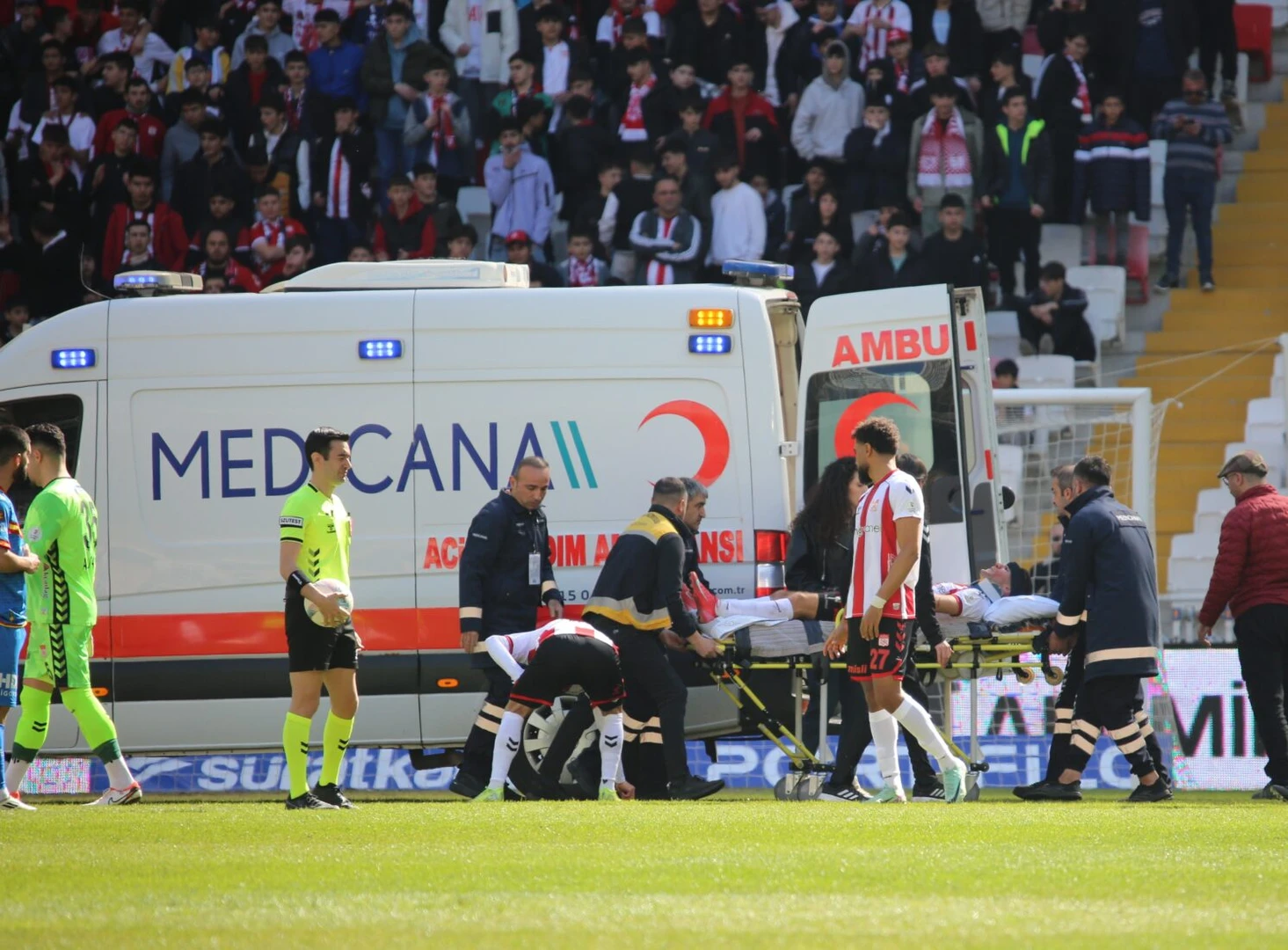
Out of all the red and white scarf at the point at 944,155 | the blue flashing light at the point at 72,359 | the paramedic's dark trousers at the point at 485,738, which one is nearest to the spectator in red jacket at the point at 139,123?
the red and white scarf at the point at 944,155

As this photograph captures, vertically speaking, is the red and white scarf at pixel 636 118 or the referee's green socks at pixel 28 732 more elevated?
the red and white scarf at pixel 636 118

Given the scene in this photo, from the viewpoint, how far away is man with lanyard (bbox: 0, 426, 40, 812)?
28.6 ft

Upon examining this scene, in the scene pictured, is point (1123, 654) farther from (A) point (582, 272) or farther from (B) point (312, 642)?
(A) point (582, 272)

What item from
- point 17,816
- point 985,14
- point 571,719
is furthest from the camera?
point 985,14

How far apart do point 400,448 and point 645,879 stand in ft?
16.1

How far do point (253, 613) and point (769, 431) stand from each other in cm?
299

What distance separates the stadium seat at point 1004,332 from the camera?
53.7ft

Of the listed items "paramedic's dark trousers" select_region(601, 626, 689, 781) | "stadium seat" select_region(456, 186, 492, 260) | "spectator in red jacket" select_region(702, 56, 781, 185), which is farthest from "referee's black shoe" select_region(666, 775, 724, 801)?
"stadium seat" select_region(456, 186, 492, 260)

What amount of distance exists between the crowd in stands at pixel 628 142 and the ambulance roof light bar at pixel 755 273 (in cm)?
465

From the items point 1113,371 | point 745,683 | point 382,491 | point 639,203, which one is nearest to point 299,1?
point 639,203

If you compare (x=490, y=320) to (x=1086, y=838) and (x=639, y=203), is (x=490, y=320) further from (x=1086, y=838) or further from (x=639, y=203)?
(x=639, y=203)

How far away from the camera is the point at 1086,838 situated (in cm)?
739

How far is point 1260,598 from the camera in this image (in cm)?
1037

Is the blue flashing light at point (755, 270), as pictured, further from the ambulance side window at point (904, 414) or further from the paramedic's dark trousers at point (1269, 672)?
the paramedic's dark trousers at point (1269, 672)
